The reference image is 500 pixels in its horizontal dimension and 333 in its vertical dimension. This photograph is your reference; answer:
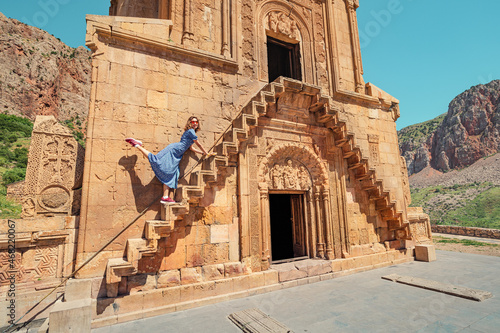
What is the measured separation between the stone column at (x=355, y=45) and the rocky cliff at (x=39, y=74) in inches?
1948

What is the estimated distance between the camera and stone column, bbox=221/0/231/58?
748 centimetres

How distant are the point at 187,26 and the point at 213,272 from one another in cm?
657

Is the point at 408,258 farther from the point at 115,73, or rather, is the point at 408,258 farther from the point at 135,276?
the point at 115,73

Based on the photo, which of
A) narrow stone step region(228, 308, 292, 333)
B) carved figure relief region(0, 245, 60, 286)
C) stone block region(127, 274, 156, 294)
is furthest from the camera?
stone block region(127, 274, 156, 294)

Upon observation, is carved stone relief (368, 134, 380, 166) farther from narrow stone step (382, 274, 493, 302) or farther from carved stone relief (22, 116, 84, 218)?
carved stone relief (22, 116, 84, 218)

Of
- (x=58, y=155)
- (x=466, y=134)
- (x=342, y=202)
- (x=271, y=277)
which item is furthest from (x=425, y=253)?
(x=466, y=134)

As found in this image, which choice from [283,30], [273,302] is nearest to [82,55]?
[283,30]

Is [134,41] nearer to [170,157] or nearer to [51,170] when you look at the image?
[170,157]

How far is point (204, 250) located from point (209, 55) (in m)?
5.15

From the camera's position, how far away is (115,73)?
5898 millimetres

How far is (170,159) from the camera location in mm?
5844

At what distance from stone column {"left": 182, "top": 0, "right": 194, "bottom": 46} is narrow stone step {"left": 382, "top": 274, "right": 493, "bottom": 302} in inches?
338

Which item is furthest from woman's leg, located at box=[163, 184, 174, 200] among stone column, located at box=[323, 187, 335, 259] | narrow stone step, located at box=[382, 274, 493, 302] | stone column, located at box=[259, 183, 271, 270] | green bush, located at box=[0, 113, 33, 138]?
green bush, located at box=[0, 113, 33, 138]

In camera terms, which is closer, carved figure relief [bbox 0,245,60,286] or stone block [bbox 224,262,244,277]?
carved figure relief [bbox 0,245,60,286]
